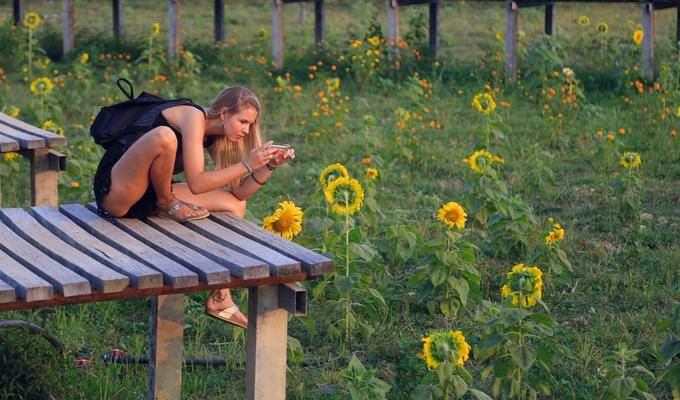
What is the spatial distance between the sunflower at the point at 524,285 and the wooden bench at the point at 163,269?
0.83 meters

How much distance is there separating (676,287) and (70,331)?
9.18ft

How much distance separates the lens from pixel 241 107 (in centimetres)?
432

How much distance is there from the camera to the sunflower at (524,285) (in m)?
4.14

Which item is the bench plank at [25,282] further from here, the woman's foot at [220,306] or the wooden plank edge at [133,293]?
the woman's foot at [220,306]

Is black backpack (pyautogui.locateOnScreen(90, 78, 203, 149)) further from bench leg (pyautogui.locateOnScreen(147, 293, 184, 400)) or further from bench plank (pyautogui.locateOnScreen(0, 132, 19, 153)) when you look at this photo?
bench plank (pyautogui.locateOnScreen(0, 132, 19, 153))

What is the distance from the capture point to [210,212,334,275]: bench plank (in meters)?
3.64

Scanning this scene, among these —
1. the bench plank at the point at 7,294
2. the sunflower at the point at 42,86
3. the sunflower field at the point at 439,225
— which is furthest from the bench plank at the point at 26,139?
the bench plank at the point at 7,294

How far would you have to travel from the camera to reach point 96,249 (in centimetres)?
381

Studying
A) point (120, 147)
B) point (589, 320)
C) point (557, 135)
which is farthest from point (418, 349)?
point (557, 135)

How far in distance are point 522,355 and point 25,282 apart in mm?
1782

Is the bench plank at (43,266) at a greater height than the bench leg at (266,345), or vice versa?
the bench plank at (43,266)

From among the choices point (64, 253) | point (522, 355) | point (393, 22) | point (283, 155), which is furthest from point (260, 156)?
point (393, 22)

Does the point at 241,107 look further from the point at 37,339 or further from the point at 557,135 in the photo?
the point at 557,135

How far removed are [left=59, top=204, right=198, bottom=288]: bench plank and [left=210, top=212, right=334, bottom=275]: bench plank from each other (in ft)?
1.23
